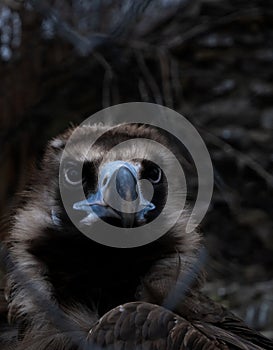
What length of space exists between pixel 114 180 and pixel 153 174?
274 mm

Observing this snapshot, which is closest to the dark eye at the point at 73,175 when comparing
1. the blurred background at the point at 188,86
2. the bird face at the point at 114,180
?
the bird face at the point at 114,180

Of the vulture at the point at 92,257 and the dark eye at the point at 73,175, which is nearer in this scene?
the vulture at the point at 92,257

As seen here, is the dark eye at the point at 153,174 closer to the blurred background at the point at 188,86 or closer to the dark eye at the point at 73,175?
the dark eye at the point at 73,175

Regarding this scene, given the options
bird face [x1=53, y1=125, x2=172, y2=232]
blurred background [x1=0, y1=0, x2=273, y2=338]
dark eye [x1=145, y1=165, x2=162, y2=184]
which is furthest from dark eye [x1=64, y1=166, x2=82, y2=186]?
blurred background [x1=0, y1=0, x2=273, y2=338]

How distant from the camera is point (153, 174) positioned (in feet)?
7.68

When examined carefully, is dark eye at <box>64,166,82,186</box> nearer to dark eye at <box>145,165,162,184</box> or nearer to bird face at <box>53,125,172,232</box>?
bird face at <box>53,125,172,232</box>

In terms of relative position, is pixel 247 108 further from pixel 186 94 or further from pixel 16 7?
pixel 16 7

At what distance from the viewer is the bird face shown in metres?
2.10

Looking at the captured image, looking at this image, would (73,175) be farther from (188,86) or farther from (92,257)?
(188,86)

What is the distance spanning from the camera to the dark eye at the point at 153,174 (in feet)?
7.63

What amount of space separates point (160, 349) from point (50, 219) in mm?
636

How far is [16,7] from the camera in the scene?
443cm

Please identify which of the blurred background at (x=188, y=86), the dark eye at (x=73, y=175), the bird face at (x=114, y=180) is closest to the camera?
the bird face at (x=114, y=180)

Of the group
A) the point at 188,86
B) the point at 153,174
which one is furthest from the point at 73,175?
the point at 188,86
